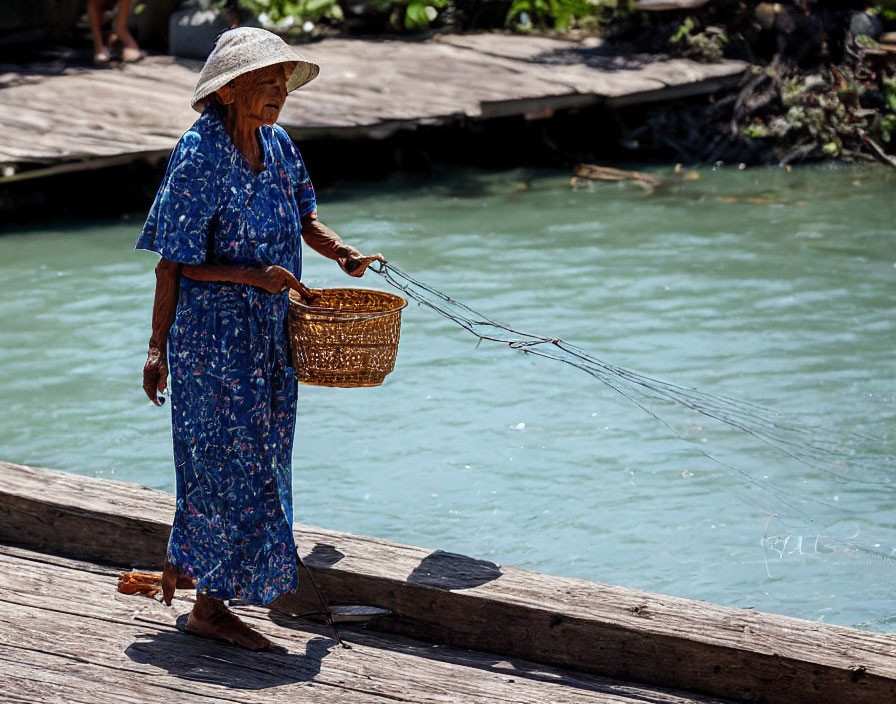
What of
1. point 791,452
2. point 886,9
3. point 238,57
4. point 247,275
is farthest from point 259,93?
point 886,9

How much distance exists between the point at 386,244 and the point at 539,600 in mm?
6639

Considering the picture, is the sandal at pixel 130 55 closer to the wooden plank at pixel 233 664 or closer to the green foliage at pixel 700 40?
the green foliage at pixel 700 40

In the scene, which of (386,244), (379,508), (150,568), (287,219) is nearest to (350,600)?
(150,568)

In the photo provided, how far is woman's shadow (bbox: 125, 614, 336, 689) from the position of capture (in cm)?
309

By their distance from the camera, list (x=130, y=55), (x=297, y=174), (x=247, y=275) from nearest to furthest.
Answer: (x=247, y=275), (x=297, y=174), (x=130, y=55)

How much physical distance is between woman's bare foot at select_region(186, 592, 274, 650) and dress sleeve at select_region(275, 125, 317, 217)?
3.80ft

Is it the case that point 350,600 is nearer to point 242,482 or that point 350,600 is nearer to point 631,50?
point 242,482

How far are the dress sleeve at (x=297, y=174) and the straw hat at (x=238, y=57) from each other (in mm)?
306

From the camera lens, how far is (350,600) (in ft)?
11.4

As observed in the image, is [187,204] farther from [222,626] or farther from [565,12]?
[565,12]

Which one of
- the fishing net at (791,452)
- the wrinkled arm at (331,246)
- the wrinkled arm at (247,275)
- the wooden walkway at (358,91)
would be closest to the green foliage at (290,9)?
the wooden walkway at (358,91)

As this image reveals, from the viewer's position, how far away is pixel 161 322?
324 cm

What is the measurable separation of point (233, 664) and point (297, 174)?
4.53ft

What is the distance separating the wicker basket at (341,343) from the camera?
3262 mm
